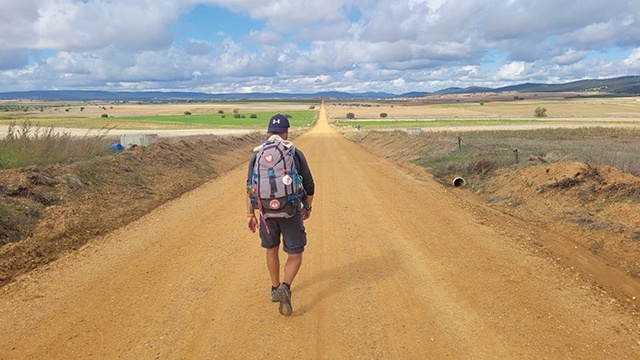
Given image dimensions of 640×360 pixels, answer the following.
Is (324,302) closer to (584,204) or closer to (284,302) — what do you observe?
(284,302)

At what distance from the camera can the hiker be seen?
4430 millimetres

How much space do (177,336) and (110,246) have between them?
3.75m

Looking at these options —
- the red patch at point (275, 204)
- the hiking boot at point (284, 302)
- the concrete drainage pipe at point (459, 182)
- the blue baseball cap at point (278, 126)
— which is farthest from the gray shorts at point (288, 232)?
the concrete drainage pipe at point (459, 182)

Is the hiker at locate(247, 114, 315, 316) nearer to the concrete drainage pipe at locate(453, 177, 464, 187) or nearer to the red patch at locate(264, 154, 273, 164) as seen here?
A: the red patch at locate(264, 154, 273, 164)

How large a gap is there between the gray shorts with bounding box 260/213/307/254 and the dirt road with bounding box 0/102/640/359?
717 mm

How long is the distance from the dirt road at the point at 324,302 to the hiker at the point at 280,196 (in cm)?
51

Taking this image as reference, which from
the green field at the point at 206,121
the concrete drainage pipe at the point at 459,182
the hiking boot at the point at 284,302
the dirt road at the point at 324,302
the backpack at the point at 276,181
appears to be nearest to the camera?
the dirt road at the point at 324,302

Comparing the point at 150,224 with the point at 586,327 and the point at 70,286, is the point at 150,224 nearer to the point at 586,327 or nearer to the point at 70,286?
Answer: the point at 70,286

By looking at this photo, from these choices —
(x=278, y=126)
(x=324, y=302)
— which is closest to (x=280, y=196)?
(x=278, y=126)

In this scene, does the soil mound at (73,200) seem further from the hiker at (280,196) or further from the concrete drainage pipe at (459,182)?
the concrete drainage pipe at (459,182)

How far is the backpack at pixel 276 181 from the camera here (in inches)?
174

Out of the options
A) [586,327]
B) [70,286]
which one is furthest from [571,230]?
[70,286]

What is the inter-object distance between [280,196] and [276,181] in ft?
0.51

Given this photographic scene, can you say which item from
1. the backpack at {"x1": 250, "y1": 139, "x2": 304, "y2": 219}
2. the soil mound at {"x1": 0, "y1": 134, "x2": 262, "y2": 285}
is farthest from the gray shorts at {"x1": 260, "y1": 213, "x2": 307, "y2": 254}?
the soil mound at {"x1": 0, "y1": 134, "x2": 262, "y2": 285}
